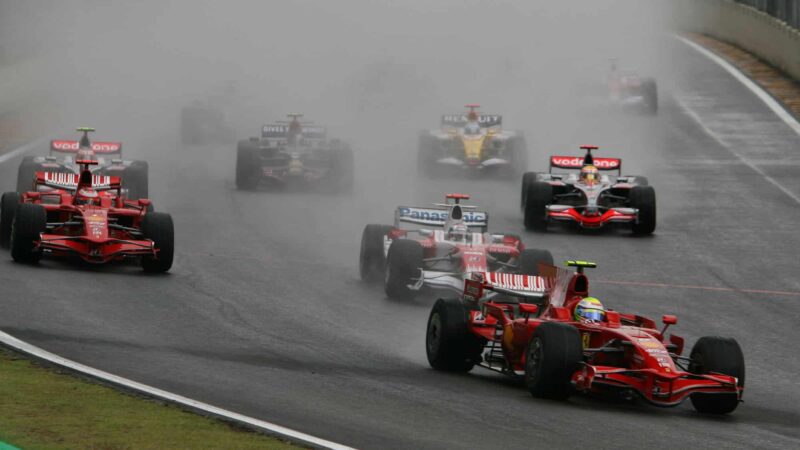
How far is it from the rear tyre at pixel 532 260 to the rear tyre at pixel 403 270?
65.1 inches

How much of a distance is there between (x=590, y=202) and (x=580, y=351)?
1481 centimetres

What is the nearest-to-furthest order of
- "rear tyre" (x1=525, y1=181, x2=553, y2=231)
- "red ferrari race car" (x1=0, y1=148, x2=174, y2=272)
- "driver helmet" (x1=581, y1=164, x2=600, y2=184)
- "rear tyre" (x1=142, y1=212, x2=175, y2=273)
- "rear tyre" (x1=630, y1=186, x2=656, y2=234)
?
"red ferrari race car" (x1=0, y1=148, x2=174, y2=272) → "rear tyre" (x1=142, y1=212, x2=175, y2=273) → "rear tyre" (x1=630, y1=186, x2=656, y2=234) → "rear tyre" (x1=525, y1=181, x2=553, y2=231) → "driver helmet" (x1=581, y1=164, x2=600, y2=184)

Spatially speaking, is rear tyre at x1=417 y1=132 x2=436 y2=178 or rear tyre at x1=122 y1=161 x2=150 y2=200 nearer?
rear tyre at x1=122 y1=161 x2=150 y2=200

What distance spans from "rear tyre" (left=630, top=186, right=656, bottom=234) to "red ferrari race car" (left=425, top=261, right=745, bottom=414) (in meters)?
11.8

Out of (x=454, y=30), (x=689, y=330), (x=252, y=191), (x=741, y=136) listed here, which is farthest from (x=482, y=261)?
(x=454, y=30)

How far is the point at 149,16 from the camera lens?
66688 mm

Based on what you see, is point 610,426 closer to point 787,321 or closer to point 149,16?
point 787,321

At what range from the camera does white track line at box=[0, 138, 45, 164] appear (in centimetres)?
3759

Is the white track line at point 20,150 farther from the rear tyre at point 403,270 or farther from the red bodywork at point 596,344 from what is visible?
the red bodywork at point 596,344

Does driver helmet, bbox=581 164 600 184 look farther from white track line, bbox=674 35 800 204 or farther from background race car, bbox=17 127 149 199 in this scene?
background race car, bbox=17 127 149 199

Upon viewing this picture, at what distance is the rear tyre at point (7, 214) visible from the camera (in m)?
23.6

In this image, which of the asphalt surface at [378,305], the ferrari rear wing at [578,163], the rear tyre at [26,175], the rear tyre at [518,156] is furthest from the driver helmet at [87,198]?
the rear tyre at [518,156]

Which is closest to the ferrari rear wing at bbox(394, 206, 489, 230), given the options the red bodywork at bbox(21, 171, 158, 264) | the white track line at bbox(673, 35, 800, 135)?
the red bodywork at bbox(21, 171, 158, 264)

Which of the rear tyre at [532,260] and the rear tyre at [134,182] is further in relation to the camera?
the rear tyre at [134,182]
